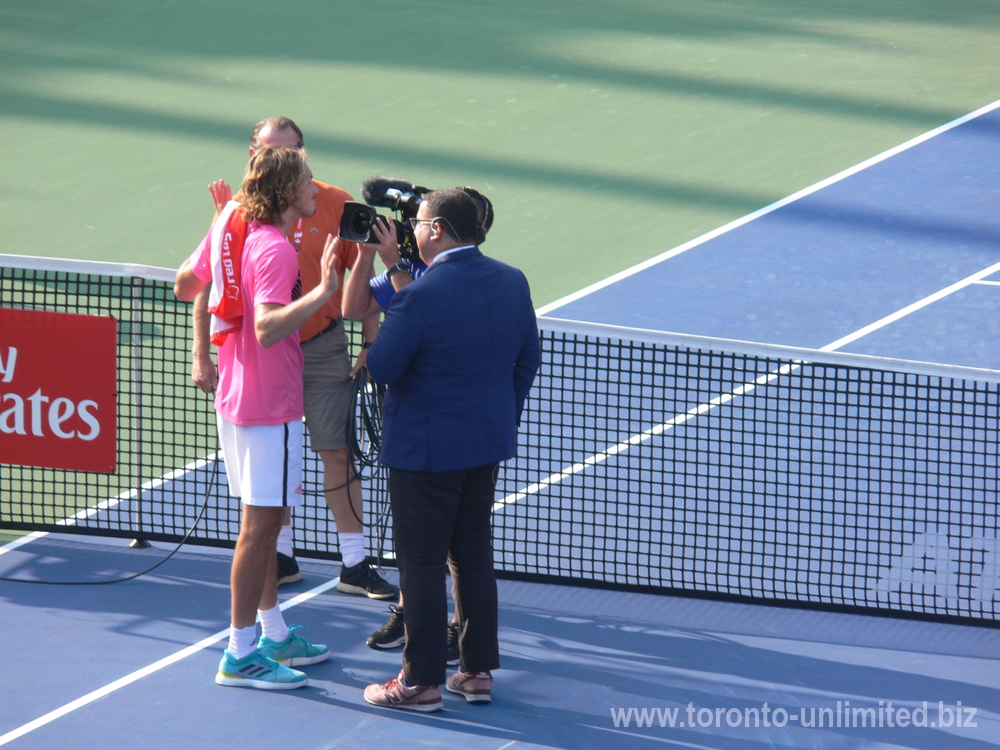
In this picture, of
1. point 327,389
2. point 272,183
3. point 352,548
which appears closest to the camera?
point 272,183

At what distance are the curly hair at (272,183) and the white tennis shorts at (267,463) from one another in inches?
31.2

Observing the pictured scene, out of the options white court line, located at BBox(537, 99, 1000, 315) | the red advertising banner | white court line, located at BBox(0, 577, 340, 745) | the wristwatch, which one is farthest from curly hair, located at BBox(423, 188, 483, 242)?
white court line, located at BBox(537, 99, 1000, 315)

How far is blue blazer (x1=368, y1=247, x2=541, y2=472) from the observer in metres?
4.49

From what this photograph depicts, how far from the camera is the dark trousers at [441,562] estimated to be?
468cm

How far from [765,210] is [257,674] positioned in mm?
8372

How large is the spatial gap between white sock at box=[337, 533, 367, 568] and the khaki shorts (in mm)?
430

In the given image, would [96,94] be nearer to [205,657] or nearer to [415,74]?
[415,74]

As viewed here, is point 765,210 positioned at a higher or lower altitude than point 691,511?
higher

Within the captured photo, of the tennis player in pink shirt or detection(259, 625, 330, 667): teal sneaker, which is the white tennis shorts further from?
detection(259, 625, 330, 667): teal sneaker

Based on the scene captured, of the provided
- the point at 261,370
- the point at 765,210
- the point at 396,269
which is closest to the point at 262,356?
the point at 261,370

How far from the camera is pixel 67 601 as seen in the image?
18.7ft

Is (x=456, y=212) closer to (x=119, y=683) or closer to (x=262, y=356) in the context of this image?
(x=262, y=356)

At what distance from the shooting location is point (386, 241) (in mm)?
4730

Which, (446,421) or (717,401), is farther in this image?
(717,401)
